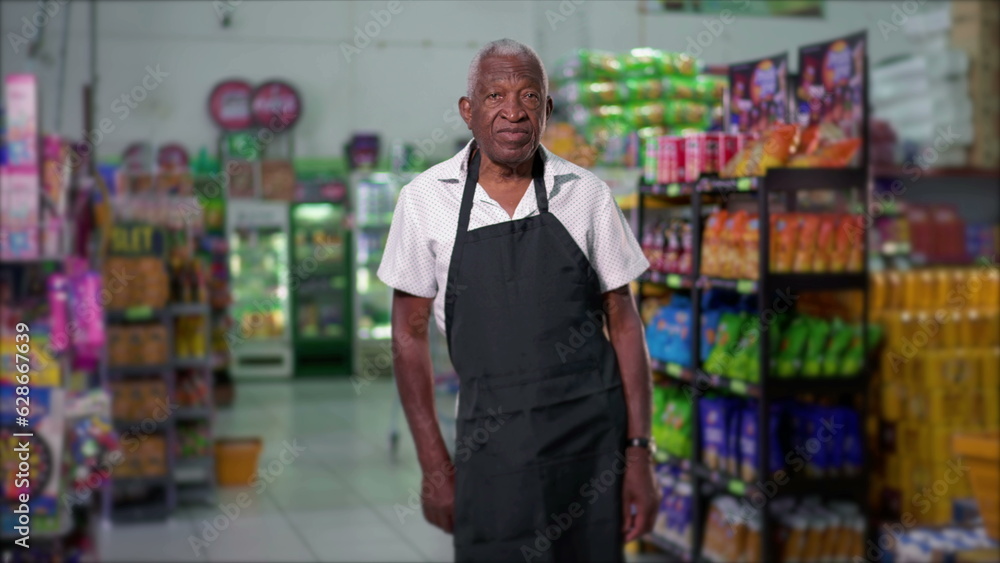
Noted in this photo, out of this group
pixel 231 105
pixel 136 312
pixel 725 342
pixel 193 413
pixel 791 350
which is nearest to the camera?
pixel 791 350

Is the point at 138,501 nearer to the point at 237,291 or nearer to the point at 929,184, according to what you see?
the point at 929,184

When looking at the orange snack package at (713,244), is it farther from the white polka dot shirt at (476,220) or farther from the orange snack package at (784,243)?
the white polka dot shirt at (476,220)

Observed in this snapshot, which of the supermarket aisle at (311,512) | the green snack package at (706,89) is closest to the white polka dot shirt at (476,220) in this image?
the supermarket aisle at (311,512)

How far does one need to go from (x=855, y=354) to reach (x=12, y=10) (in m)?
10.7

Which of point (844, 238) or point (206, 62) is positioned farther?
point (206, 62)

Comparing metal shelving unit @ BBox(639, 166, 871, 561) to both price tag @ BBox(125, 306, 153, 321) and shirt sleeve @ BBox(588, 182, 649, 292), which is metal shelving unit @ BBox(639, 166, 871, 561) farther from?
price tag @ BBox(125, 306, 153, 321)

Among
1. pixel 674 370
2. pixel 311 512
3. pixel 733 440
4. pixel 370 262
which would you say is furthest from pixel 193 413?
pixel 370 262

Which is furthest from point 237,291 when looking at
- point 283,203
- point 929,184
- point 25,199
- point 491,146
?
point 491,146

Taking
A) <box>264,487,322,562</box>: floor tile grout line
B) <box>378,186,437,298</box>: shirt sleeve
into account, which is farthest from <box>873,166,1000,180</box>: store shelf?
<box>378,186,437,298</box>: shirt sleeve

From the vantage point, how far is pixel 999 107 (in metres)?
7.45

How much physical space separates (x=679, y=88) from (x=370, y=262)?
5.95 meters

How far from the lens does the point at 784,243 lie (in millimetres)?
4539

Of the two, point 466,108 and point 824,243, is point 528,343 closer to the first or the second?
point 466,108

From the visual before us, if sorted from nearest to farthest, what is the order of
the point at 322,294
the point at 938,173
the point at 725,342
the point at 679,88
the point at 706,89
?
1. the point at 725,342
2. the point at 938,173
3. the point at 679,88
4. the point at 706,89
5. the point at 322,294
